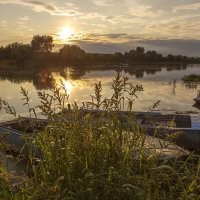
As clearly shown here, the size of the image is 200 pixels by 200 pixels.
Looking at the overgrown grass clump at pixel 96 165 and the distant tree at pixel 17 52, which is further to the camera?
the distant tree at pixel 17 52

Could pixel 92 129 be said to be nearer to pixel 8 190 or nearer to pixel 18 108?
pixel 8 190

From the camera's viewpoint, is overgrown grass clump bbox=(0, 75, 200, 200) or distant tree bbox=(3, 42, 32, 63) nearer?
overgrown grass clump bbox=(0, 75, 200, 200)

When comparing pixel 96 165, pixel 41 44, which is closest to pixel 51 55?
pixel 41 44

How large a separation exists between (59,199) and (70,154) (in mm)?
467

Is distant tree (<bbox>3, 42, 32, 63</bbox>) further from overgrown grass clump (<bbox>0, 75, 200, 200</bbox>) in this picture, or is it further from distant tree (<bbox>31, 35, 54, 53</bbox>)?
overgrown grass clump (<bbox>0, 75, 200, 200</bbox>)

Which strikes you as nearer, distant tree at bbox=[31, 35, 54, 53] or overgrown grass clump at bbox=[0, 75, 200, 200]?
overgrown grass clump at bbox=[0, 75, 200, 200]

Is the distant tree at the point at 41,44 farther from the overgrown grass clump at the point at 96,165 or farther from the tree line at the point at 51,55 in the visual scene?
the overgrown grass clump at the point at 96,165

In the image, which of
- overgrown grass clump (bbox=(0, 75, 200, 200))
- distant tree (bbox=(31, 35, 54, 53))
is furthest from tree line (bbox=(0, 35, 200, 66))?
overgrown grass clump (bbox=(0, 75, 200, 200))

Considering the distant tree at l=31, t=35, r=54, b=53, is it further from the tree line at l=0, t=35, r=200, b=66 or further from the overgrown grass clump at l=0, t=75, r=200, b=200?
the overgrown grass clump at l=0, t=75, r=200, b=200

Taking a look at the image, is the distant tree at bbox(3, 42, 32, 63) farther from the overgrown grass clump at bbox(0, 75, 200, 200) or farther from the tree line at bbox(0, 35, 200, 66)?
the overgrown grass clump at bbox(0, 75, 200, 200)

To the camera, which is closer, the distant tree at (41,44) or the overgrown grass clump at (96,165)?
the overgrown grass clump at (96,165)

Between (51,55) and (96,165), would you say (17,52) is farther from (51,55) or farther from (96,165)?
(96,165)

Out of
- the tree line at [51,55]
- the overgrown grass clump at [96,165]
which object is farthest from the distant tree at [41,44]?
the overgrown grass clump at [96,165]

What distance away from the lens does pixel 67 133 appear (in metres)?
3.28
